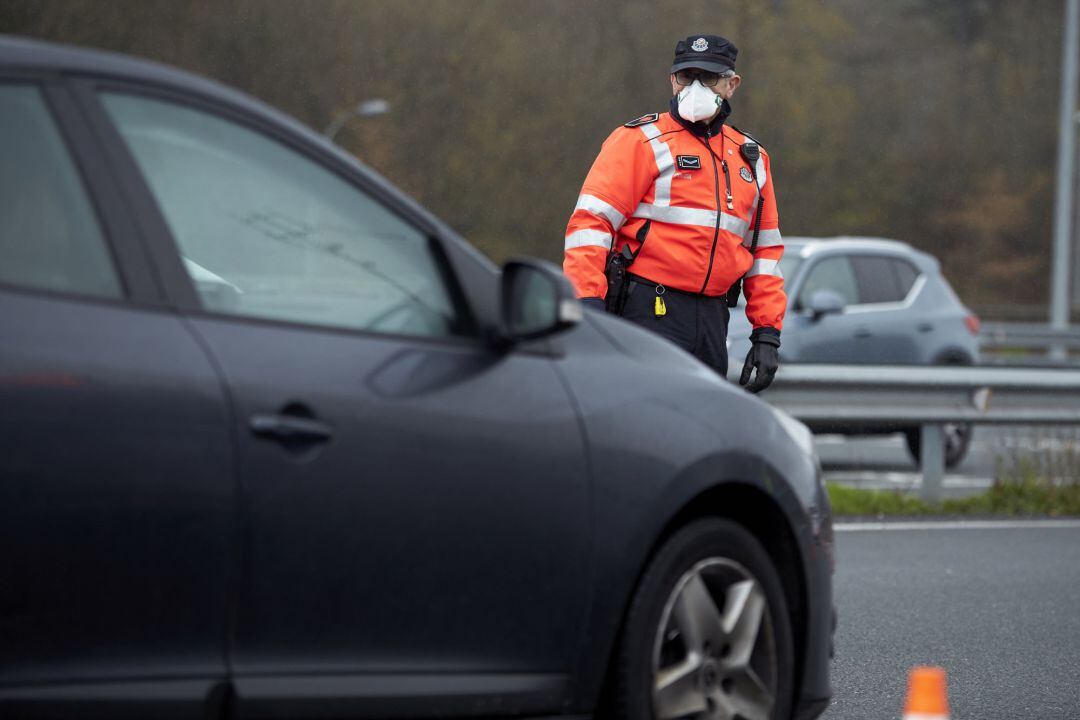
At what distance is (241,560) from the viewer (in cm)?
335

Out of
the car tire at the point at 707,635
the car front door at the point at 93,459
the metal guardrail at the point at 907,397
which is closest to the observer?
the car front door at the point at 93,459

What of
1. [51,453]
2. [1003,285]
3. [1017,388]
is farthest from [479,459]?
[1003,285]

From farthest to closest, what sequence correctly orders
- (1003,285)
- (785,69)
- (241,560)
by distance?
(1003,285), (785,69), (241,560)

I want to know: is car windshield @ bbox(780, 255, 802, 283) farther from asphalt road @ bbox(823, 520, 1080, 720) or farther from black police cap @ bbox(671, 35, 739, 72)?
black police cap @ bbox(671, 35, 739, 72)

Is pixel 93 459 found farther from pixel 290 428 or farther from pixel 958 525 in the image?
pixel 958 525

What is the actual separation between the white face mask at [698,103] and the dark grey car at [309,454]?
219 cm

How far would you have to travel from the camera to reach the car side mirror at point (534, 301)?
12.4ft

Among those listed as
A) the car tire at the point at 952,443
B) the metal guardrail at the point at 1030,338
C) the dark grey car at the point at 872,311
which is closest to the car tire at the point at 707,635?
the dark grey car at the point at 872,311

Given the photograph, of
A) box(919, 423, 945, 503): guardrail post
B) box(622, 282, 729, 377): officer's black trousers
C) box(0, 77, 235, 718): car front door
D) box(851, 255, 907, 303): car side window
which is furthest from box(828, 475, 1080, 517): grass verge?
box(0, 77, 235, 718): car front door

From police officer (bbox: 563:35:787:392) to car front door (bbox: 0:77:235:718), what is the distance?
2.99m

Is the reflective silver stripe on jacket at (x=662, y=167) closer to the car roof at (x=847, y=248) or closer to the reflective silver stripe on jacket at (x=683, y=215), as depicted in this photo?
the reflective silver stripe on jacket at (x=683, y=215)

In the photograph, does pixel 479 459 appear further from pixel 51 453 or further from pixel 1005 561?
pixel 1005 561

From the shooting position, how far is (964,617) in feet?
25.4

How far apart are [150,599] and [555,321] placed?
1016mm
